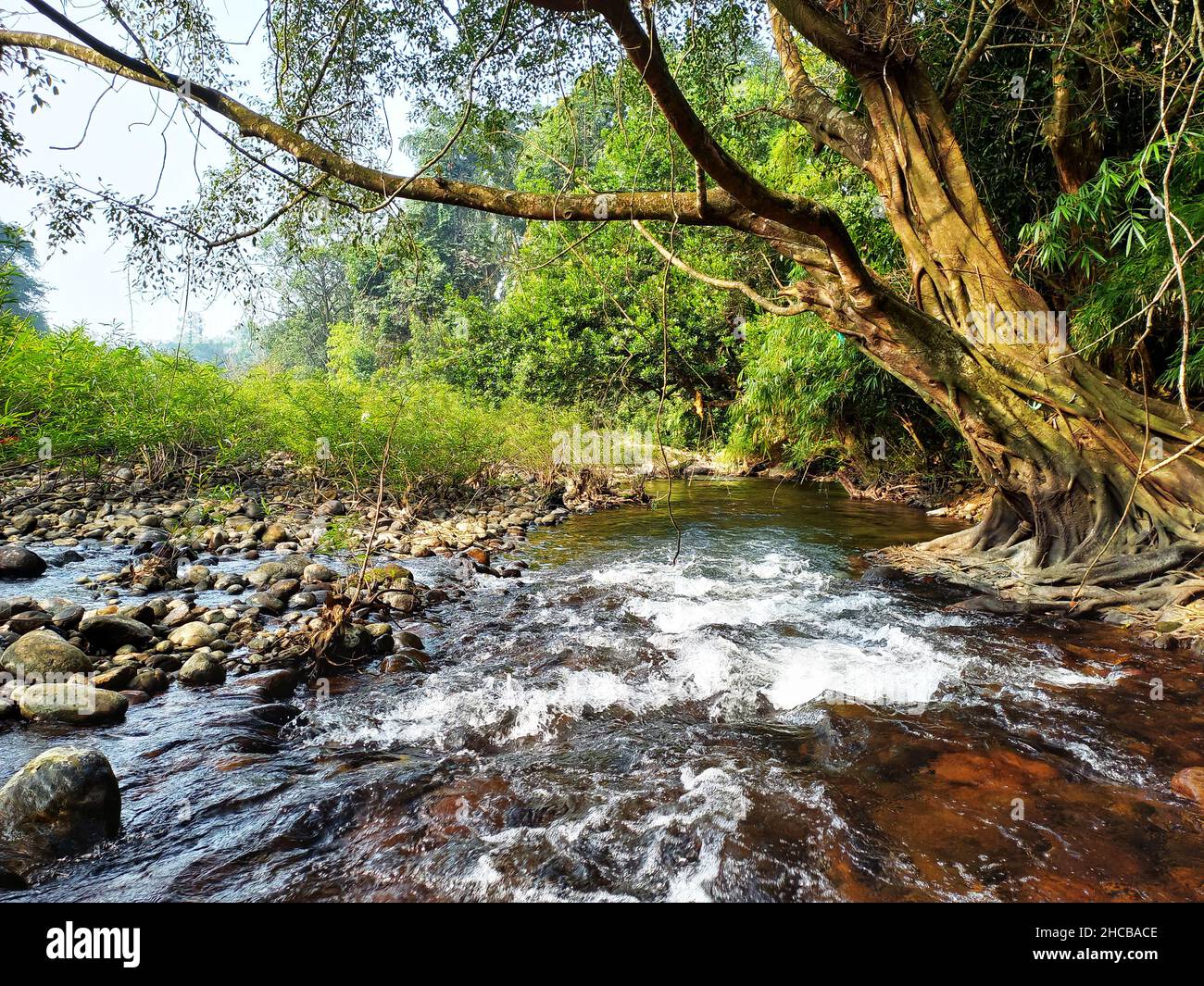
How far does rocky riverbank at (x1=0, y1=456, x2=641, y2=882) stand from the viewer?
338 centimetres

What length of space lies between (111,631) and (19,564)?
8.12 feet

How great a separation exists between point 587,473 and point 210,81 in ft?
26.4

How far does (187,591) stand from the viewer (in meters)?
5.48

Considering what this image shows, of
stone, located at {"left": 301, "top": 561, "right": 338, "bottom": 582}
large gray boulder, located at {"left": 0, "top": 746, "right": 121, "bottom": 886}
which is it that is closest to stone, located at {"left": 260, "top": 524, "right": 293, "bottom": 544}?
stone, located at {"left": 301, "top": 561, "right": 338, "bottom": 582}

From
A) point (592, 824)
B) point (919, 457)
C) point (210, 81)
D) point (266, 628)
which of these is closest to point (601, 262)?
point (919, 457)

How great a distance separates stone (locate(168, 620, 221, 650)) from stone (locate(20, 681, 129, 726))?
87 cm

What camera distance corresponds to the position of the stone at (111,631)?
13.3 ft

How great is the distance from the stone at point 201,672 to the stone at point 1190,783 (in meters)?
5.09

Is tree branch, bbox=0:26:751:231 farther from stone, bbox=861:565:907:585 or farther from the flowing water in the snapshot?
stone, bbox=861:565:907:585

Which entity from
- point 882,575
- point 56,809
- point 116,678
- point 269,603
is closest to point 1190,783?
point 882,575

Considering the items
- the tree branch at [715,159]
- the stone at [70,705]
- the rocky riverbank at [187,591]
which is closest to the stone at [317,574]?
the rocky riverbank at [187,591]

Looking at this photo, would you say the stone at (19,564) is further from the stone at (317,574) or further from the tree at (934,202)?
the tree at (934,202)

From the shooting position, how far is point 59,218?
16.8 ft
